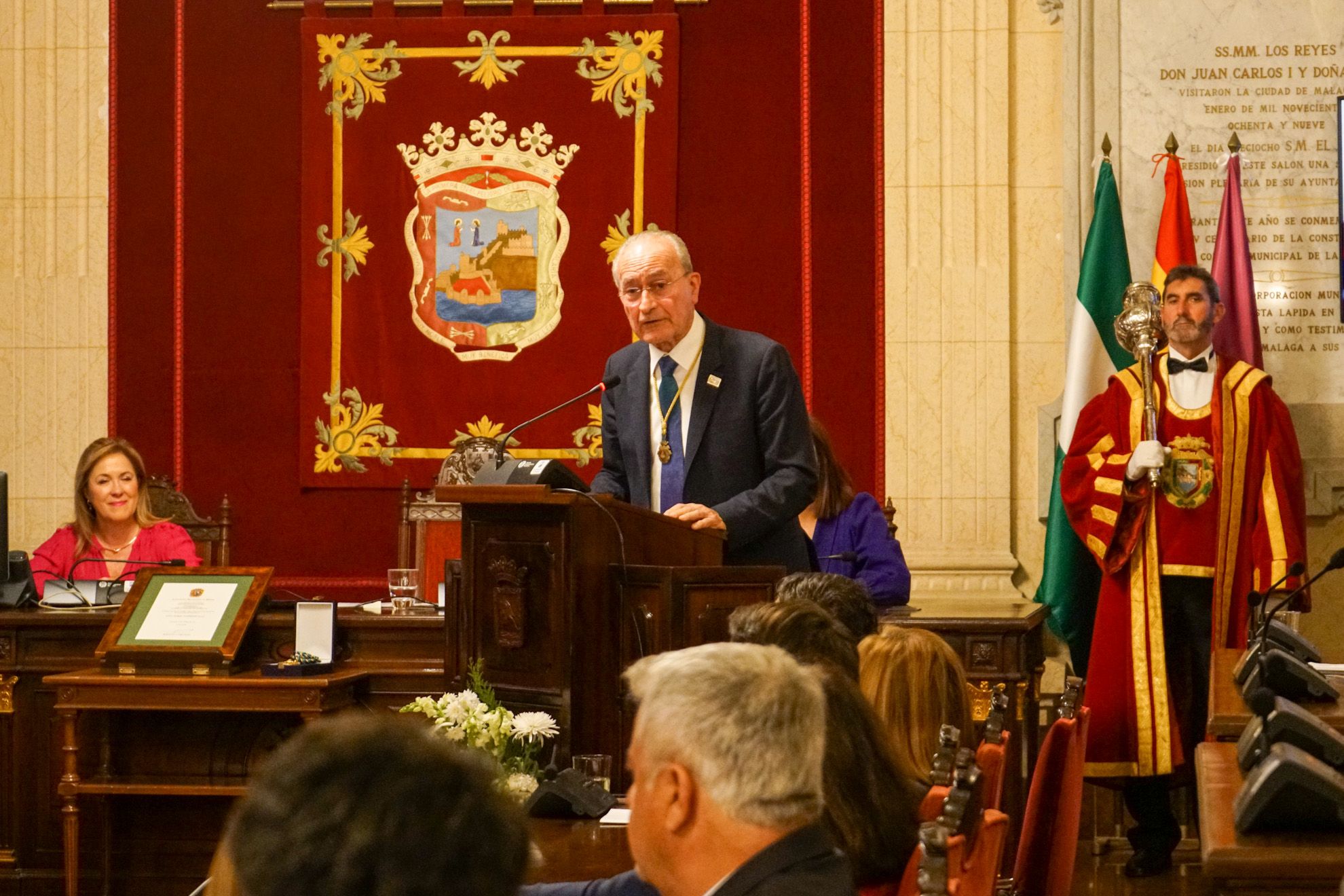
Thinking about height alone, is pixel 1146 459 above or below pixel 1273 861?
above

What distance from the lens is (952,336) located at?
676 cm

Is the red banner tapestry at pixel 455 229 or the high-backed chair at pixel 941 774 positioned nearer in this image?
the high-backed chair at pixel 941 774

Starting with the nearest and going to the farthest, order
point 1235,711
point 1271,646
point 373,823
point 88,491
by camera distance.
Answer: point 373,823, point 1235,711, point 1271,646, point 88,491

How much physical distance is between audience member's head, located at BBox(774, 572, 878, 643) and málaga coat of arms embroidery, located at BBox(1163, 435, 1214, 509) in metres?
2.82

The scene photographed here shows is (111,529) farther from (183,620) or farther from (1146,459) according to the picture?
(1146,459)

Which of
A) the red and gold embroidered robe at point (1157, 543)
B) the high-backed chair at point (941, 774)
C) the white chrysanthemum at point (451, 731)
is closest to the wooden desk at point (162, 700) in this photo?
the white chrysanthemum at point (451, 731)

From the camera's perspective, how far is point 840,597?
2.93 metres

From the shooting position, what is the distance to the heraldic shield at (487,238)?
23.0 feet

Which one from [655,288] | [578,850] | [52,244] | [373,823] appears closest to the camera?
[373,823]

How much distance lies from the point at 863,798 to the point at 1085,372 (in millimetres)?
4348

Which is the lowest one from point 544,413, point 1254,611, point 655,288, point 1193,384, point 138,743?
point 138,743

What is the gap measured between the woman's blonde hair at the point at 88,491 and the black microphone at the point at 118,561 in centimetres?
8

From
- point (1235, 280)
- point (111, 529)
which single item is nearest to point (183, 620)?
point (111, 529)

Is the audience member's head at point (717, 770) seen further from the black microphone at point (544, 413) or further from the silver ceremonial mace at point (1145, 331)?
the silver ceremonial mace at point (1145, 331)
